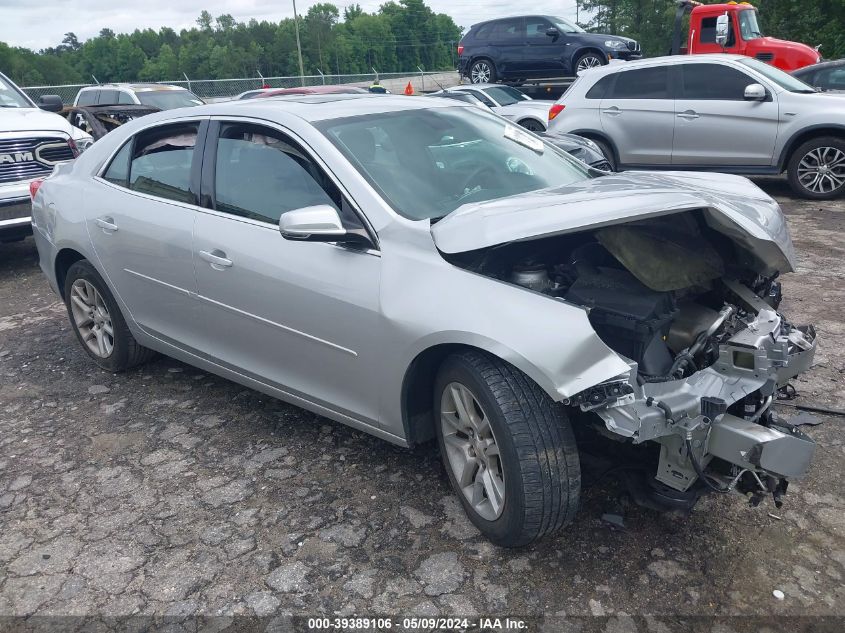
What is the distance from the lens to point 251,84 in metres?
27.7

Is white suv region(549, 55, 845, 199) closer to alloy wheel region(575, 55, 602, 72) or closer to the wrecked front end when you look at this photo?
the wrecked front end

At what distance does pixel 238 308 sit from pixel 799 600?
2607 mm

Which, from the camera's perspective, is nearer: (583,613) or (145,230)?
(583,613)

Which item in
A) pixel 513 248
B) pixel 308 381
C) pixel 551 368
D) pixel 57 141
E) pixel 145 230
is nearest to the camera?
pixel 551 368

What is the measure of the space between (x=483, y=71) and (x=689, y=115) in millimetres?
9897

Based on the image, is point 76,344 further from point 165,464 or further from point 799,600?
point 799,600

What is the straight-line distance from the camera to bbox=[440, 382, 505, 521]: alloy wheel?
278 centimetres

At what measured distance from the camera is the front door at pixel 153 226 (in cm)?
384

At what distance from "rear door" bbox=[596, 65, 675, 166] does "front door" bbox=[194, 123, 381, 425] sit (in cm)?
698

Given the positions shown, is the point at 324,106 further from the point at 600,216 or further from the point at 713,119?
the point at 713,119

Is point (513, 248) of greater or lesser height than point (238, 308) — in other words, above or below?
above

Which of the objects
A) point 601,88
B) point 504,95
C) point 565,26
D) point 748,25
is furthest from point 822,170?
point 565,26

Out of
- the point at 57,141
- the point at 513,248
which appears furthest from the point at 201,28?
the point at 513,248

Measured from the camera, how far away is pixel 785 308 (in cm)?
526
